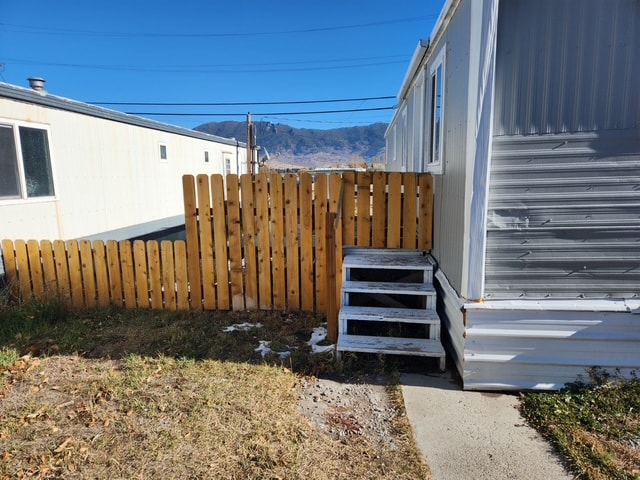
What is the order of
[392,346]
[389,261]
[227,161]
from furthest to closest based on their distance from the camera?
[227,161], [389,261], [392,346]

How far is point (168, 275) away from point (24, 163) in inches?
119

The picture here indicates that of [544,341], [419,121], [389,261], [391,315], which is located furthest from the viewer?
[419,121]

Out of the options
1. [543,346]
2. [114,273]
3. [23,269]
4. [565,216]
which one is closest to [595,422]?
[543,346]

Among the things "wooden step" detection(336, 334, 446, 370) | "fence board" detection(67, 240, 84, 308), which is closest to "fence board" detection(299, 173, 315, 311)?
"wooden step" detection(336, 334, 446, 370)

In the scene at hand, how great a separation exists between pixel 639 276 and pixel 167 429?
3.42 m

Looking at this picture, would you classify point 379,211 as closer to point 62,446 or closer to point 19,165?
point 62,446

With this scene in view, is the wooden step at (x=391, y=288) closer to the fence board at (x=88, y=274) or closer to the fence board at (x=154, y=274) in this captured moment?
the fence board at (x=154, y=274)

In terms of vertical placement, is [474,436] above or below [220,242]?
below

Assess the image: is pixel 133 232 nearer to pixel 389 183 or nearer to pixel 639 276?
pixel 389 183

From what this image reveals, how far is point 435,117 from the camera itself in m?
4.39

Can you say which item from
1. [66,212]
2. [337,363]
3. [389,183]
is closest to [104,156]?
[66,212]

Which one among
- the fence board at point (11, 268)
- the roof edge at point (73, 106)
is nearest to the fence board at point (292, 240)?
the fence board at point (11, 268)

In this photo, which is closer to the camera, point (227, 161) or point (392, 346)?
point (392, 346)

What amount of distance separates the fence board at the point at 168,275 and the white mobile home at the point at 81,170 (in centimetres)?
246
